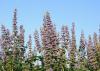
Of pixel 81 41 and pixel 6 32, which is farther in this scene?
pixel 81 41

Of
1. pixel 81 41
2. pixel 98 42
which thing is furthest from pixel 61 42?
pixel 98 42

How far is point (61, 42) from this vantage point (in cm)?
4597

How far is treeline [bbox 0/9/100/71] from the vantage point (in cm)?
3759

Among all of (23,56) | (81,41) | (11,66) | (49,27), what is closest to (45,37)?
(49,27)

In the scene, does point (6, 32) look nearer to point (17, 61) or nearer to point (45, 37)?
point (17, 61)

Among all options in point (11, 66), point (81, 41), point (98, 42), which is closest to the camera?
point (11, 66)

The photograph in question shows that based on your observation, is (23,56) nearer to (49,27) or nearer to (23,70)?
(23,70)

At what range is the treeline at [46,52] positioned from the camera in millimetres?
37594

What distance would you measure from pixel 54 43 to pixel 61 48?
24.0 feet

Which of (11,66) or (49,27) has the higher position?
(49,27)

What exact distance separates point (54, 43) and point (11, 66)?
7469 mm

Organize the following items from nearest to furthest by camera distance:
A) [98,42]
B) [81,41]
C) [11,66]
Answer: [11,66]
[81,41]
[98,42]

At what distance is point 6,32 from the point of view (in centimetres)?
4469

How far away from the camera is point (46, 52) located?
36750 millimetres
